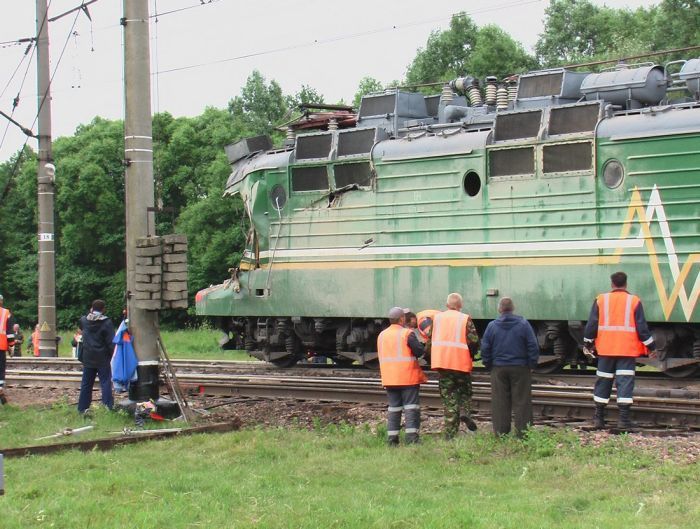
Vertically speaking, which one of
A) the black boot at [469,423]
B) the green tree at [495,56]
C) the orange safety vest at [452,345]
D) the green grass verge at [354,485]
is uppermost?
the green tree at [495,56]

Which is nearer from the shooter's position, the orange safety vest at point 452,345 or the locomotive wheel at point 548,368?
the orange safety vest at point 452,345

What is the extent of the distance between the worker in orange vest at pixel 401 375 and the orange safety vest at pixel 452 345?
0.66 ft

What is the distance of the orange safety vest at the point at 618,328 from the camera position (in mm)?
11688

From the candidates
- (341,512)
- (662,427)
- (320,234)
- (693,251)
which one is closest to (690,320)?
(693,251)

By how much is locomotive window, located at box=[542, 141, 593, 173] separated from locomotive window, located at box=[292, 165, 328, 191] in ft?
14.4

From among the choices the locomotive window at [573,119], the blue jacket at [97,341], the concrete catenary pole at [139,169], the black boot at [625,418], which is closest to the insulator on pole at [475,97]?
the locomotive window at [573,119]

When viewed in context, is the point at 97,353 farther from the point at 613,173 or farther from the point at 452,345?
the point at 613,173

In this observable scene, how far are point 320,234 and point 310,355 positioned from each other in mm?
2584

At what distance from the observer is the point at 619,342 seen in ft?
38.4

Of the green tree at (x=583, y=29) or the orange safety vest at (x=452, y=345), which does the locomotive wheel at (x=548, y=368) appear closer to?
the orange safety vest at (x=452, y=345)

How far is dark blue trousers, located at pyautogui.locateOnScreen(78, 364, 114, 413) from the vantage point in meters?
14.4

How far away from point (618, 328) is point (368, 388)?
497 cm

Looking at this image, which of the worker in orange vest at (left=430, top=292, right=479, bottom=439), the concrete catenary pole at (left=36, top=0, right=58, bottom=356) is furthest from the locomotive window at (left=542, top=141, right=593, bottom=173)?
the concrete catenary pole at (left=36, top=0, right=58, bottom=356)

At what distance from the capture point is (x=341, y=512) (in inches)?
316
